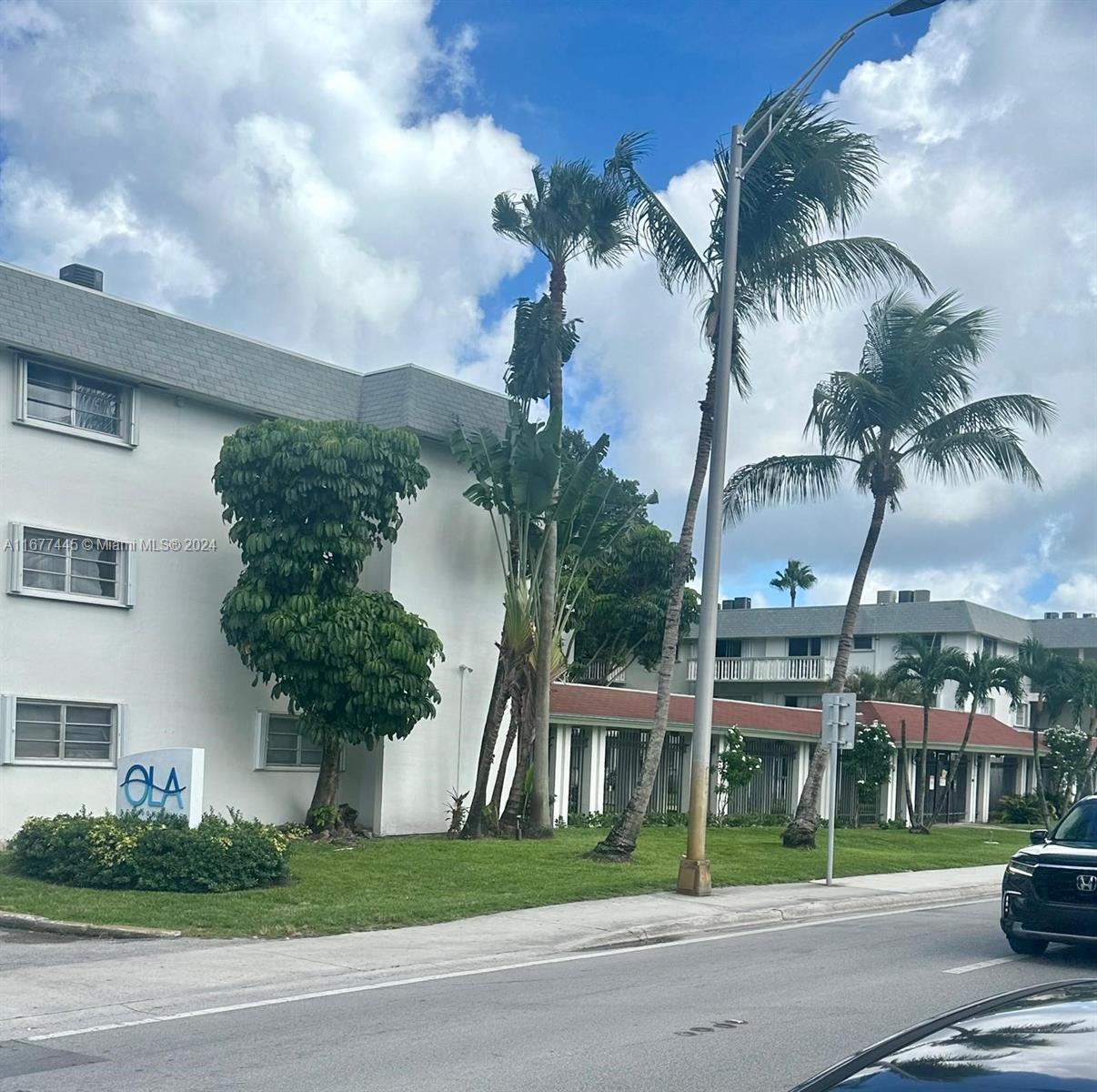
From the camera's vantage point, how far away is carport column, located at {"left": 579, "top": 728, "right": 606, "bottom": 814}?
30891 mm

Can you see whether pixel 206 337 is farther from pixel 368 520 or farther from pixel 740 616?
pixel 740 616

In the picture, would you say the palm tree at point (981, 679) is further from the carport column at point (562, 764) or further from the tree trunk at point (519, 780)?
the tree trunk at point (519, 780)

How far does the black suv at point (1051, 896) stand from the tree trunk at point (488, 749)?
1220cm

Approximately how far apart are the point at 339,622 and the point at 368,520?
202cm

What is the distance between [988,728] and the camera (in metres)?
51.2

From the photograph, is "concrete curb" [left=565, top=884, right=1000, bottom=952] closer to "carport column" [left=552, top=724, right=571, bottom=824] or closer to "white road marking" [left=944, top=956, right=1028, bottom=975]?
"white road marking" [left=944, top=956, right=1028, bottom=975]

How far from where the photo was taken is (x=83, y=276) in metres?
23.3

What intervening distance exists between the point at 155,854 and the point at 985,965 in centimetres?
920

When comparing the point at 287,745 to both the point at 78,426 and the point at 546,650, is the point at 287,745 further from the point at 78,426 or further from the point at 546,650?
the point at 78,426

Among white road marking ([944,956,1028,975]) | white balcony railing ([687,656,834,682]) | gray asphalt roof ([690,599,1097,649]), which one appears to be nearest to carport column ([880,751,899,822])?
white balcony railing ([687,656,834,682])

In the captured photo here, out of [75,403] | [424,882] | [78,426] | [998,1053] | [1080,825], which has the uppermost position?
[75,403]

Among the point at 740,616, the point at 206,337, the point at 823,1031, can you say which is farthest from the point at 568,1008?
the point at 740,616

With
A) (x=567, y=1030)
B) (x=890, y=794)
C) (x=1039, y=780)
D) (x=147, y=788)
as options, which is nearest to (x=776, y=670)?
(x=890, y=794)

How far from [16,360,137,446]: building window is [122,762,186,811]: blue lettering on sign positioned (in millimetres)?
5992
